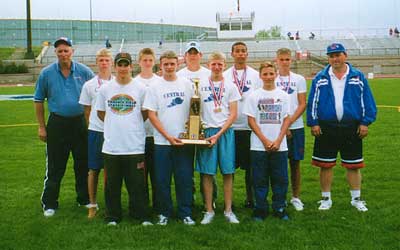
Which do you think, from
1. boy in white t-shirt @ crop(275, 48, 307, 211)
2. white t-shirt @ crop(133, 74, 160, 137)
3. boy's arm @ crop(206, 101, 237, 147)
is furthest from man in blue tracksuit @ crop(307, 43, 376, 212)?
white t-shirt @ crop(133, 74, 160, 137)

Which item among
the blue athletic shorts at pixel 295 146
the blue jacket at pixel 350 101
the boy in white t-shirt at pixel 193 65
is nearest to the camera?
the boy in white t-shirt at pixel 193 65

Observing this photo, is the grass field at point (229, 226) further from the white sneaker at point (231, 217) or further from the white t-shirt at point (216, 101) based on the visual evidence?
the white t-shirt at point (216, 101)

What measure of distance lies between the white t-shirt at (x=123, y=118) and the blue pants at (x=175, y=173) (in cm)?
25

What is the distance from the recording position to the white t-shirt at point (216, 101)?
5531 mm

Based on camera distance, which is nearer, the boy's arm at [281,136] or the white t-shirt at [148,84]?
the boy's arm at [281,136]

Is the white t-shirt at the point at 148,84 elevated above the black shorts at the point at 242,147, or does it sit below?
above

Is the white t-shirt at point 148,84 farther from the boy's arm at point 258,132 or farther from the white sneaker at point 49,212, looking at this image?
the white sneaker at point 49,212

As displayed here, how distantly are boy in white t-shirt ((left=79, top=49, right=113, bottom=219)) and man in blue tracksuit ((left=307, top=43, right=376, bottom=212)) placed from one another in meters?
2.38

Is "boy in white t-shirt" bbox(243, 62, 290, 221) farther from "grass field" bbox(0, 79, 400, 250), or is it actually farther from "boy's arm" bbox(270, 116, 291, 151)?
"grass field" bbox(0, 79, 400, 250)

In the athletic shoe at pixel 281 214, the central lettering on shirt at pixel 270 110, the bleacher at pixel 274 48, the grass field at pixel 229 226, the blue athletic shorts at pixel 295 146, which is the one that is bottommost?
the grass field at pixel 229 226

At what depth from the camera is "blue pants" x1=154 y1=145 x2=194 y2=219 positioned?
18.2 feet

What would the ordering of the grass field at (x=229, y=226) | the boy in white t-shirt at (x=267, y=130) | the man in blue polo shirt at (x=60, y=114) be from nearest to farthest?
1. the grass field at (x=229, y=226)
2. the boy in white t-shirt at (x=267, y=130)
3. the man in blue polo shirt at (x=60, y=114)

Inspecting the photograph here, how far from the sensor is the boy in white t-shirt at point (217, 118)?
18.1 feet

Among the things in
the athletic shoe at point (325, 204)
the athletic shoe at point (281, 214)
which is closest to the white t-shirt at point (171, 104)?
the athletic shoe at point (281, 214)
